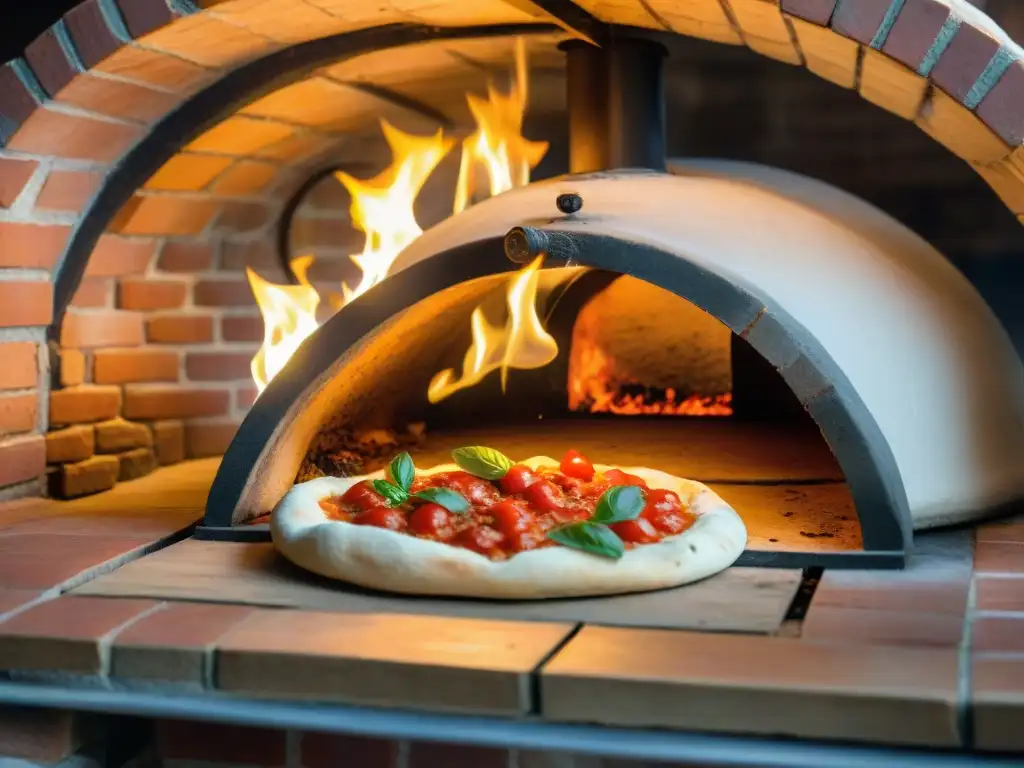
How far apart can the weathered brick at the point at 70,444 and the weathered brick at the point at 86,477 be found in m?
0.02

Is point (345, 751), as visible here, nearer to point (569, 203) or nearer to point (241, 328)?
point (569, 203)

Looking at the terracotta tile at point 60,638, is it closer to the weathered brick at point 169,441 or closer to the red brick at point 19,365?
the red brick at point 19,365

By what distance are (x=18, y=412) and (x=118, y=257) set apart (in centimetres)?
48

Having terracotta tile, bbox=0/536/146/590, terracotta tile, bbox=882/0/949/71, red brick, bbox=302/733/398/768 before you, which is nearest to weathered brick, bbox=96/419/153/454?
terracotta tile, bbox=0/536/146/590

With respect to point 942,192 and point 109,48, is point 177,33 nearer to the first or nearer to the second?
point 109,48

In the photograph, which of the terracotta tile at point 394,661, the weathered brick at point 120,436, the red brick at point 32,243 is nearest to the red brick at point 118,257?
the red brick at point 32,243

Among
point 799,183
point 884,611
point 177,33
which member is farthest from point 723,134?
point 884,611

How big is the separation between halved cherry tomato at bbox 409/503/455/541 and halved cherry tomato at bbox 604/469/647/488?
374 millimetres

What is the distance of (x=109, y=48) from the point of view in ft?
7.84

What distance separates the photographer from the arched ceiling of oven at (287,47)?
1996 mm

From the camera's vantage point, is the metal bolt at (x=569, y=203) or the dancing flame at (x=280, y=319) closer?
the metal bolt at (x=569, y=203)

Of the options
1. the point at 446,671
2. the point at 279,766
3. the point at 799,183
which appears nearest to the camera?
the point at 446,671

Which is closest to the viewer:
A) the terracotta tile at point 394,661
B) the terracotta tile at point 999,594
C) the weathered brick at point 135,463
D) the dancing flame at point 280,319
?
the terracotta tile at point 394,661

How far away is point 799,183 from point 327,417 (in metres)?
1.24
